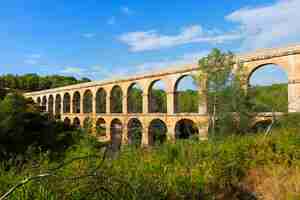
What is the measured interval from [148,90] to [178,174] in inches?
730

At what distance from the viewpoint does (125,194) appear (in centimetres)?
221

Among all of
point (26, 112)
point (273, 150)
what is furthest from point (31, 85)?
point (273, 150)

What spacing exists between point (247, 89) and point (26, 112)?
1217 centimetres

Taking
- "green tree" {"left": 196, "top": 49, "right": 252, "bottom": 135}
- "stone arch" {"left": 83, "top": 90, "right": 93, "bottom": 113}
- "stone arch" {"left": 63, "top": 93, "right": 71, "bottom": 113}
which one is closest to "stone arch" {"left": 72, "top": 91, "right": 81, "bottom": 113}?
"stone arch" {"left": 83, "top": 90, "right": 93, "bottom": 113}

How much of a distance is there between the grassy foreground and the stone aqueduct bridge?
5.67 feet

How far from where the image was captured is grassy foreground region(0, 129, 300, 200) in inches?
82.4

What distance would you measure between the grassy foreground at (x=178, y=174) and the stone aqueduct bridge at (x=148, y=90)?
1729mm

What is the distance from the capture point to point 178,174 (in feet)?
9.55

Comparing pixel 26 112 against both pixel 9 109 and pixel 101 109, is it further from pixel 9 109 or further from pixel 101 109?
pixel 101 109

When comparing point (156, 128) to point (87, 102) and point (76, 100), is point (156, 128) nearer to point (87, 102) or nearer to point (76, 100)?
point (87, 102)

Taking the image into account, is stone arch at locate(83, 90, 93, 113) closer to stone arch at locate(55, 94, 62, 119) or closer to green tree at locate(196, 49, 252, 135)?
stone arch at locate(55, 94, 62, 119)

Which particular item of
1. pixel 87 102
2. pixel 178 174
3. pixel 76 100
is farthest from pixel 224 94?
pixel 76 100

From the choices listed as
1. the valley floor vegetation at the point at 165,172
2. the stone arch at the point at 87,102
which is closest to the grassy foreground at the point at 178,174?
the valley floor vegetation at the point at 165,172

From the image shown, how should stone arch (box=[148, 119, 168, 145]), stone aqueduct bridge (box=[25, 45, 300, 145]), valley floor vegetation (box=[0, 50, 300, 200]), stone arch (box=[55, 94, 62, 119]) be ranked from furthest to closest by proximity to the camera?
stone arch (box=[55, 94, 62, 119]) < stone arch (box=[148, 119, 168, 145]) < stone aqueduct bridge (box=[25, 45, 300, 145]) < valley floor vegetation (box=[0, 50, 300, 200])
